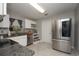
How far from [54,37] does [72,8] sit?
62cm

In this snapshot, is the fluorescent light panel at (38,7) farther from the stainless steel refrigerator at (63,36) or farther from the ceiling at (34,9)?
the stainless steel refrigerator at (63,36)

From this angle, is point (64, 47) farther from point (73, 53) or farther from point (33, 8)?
point (33, 8)

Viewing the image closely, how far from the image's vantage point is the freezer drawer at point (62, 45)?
1.43m

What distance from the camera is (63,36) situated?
1465mm

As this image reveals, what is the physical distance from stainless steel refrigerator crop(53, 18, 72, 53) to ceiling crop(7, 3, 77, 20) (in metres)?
0.21

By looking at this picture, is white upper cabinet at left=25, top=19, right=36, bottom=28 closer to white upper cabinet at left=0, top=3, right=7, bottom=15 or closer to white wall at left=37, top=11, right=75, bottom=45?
white wall at left=37, top=11, right=75, bottom=45

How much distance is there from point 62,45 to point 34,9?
87cm

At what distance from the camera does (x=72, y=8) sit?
137 cm

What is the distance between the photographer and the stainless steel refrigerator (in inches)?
55.8

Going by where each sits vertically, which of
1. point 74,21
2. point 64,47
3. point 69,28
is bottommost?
point 64,47

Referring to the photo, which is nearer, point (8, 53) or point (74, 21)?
point (8, 53)

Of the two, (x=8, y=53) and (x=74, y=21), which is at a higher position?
(x=74, y=21)

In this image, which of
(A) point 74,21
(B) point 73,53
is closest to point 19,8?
(A) point 74,21

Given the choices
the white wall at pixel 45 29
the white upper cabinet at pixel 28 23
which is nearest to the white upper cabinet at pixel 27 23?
the white upper cabinet at pixel 28 23
